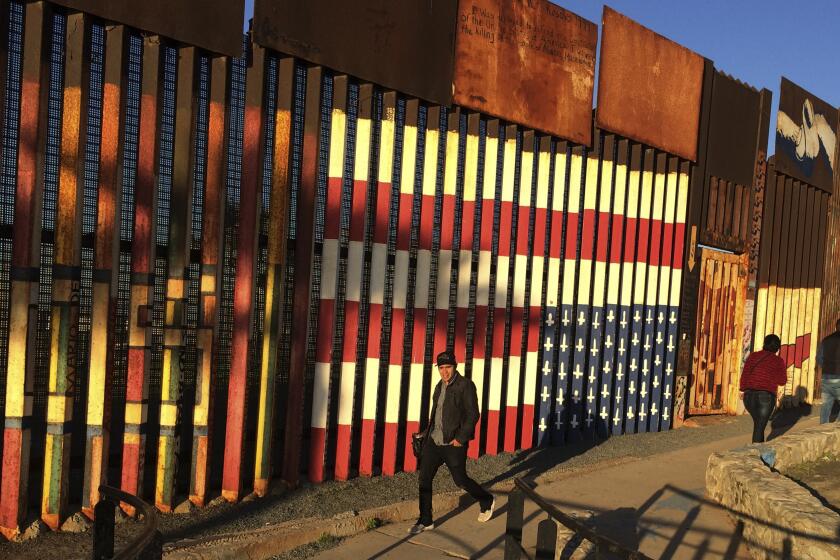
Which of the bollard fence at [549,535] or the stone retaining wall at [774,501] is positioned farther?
the stone retaining wall at [774,501]

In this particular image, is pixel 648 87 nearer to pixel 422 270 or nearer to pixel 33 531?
pixel 422 270

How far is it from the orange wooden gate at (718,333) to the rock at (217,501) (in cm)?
803

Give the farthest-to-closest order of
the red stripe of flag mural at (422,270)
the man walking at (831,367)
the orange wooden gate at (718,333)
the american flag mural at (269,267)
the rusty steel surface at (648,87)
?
the orange wooden gate at (718,333) < the man walking at (831,367) < the rusty steel surface at (648,87) < the red stripe of flag mural at (422,270) < the american flag mural at (269,267)

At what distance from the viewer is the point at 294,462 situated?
7477 millimetres

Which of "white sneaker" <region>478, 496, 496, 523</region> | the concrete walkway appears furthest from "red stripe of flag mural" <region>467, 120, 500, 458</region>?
"white sneaker" <region>478, 496, 496, 523</region>

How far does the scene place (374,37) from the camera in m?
7.88

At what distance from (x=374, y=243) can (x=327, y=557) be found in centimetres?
314

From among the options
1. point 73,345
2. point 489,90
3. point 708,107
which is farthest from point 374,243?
point 708,107

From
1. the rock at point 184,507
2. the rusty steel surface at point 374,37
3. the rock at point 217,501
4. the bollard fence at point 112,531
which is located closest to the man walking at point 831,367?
the rusty steel surface at point 374,37

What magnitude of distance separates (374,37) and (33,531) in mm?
5004

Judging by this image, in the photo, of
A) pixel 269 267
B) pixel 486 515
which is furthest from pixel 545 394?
pixel 269 267

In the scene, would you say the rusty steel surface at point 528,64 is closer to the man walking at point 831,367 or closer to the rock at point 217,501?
the man walking at point 831,367

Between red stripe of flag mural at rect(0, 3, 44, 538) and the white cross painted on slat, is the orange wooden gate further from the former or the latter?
red stripe of flag mural at rect(0, 3, 44, 538)

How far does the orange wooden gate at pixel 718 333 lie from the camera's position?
502 inches
